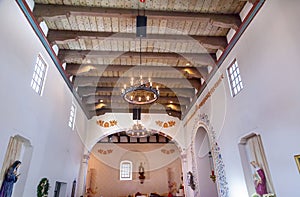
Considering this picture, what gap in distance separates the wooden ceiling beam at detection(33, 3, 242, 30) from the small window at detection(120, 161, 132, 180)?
1101cm

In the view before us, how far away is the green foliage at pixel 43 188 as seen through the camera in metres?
5.04

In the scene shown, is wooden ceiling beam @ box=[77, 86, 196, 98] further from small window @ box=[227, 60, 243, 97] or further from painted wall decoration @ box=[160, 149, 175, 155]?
painted wall decoration @ box=[160, 149, 175, 155]

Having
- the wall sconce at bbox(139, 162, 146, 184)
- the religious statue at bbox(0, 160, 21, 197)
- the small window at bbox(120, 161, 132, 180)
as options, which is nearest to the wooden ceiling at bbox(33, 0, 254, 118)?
the religious statue at bbox(0, 160, 21, 197)

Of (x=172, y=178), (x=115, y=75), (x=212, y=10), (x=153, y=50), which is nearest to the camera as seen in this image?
A: (x=212, y=10)

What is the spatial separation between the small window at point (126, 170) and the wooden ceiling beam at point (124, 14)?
11006 millimetres

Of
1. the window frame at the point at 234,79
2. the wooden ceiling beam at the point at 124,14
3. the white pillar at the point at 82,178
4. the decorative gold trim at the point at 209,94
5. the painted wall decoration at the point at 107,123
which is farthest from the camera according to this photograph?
the painted wall decoration at the point at 107,123

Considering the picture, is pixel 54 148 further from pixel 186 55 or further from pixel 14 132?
pixel 186 55

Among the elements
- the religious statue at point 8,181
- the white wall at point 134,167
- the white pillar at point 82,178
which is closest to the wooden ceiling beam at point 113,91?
the white pillar at point 82,178

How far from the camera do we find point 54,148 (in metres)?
6.07

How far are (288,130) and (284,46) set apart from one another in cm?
137

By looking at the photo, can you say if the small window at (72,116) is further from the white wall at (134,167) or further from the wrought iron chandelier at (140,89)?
the white wall at (134,167)

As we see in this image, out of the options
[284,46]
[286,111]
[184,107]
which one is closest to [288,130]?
[286,111]

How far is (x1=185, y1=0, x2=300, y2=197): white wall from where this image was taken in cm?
332

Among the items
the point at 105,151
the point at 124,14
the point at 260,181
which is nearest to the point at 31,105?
the point at 124,14
